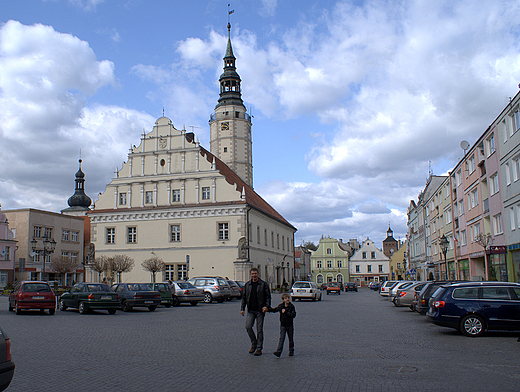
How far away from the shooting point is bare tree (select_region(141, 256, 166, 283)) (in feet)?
150

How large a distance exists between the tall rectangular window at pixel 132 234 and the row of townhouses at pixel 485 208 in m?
28.6

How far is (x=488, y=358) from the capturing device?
9977mm

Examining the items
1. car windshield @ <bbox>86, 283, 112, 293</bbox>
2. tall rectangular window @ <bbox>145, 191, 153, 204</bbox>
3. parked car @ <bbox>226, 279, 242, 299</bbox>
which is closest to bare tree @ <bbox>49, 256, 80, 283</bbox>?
tall rectangular window @ <bbox>145, 191, 153, 204</bbox>

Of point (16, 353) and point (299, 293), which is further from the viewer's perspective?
point (299, 293)

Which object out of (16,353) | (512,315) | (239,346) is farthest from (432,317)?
(16,353)

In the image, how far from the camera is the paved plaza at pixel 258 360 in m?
7.81

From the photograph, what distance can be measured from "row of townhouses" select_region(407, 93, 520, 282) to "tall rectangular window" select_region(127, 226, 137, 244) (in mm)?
28647

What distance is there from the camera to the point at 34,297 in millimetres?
21891

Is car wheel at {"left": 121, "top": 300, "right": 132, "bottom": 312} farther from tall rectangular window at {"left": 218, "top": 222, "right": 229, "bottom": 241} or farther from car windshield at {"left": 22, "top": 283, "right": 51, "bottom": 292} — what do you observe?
tall rectangular window at {"left": 218, "top": 222, "right": 229, "bottom": 241}

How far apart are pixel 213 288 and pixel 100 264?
61.3 ft

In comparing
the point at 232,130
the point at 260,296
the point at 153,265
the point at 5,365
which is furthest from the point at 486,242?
the point at 232,130

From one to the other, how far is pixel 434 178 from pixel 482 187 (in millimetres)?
29763

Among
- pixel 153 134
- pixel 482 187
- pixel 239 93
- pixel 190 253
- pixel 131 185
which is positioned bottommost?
pixel 190 253

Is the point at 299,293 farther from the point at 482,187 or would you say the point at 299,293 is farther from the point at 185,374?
the point at 185,374
